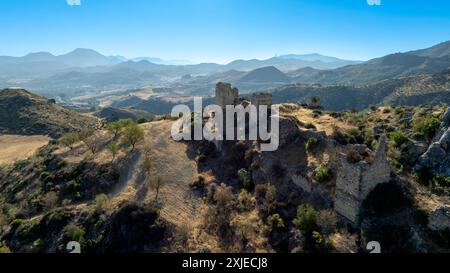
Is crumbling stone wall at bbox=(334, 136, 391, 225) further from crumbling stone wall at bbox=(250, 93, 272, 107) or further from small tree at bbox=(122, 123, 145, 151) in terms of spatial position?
small tree at bbox=(122, 123, 145, 151)

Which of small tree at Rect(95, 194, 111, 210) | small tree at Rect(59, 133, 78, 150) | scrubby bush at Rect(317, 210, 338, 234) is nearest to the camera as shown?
scrubby bush at Rect(317, 210, 338, 234)

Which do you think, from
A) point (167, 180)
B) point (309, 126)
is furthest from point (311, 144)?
point (167, 180)

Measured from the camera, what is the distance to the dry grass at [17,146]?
11969cm

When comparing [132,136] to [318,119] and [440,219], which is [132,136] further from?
[440,219]

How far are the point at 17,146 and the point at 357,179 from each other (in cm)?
13288

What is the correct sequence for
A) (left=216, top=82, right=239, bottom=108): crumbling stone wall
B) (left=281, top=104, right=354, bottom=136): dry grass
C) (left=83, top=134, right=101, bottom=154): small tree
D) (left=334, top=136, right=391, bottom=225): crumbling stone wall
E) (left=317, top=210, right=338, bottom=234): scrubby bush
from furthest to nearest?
1. (left=216, top=82, right=239, bottom=108): crumbling stone wall
2. (left=83, top=134, right=101, bottom=154): small tree
3. (left=281, top=104, right=354, bottom=136): dry grass
4. (left=317, top=210, right=338, bottom=234): scrubby bush
5. (left=334, top=136, right=391, bottom=225): crumbling stone wall

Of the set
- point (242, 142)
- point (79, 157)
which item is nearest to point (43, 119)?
point (79, 157)

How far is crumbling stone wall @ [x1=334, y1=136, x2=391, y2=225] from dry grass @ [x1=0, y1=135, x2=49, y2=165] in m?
107

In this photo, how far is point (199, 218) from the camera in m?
52.7

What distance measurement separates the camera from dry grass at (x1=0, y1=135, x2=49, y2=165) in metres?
120

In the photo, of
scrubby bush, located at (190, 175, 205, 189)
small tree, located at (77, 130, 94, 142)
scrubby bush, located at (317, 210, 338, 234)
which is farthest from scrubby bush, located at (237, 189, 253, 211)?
small tree, located at (77, 130, 94, 142)

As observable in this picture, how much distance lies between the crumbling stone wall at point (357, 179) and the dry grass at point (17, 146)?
107 meters

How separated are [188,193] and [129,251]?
619 inches

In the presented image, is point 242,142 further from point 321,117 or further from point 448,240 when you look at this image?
point 448,240
